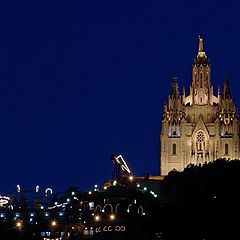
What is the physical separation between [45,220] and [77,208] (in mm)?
10777

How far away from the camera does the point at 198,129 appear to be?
449 feet

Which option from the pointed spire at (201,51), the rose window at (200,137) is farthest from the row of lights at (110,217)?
the pointed spire at (201,51)

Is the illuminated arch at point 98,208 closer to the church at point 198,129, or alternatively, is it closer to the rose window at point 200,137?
the church at point 198,129

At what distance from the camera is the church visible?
13525 cm

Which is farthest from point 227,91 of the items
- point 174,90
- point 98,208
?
point 98,208

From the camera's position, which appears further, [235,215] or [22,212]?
[22,212]

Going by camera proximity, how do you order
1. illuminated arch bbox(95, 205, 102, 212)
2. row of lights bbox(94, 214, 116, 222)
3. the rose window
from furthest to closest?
1. the rose window
2. illuminated arch bbox(95, 205, 102, 212)
3. row of lights bbox(94, 214, 116, 222)

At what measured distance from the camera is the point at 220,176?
265 feet

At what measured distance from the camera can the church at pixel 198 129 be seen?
135m

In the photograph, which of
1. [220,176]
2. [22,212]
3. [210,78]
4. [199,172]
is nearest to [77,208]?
[22,212]

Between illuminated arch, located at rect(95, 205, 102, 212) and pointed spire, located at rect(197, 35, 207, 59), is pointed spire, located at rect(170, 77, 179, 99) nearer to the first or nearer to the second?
pointed spire, located at rect(197, 35, 207, 59)

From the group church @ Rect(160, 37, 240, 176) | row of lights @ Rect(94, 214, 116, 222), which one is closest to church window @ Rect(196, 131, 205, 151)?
church @ Rect(160, 37, 240, 176)

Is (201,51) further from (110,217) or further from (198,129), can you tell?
(110,217)

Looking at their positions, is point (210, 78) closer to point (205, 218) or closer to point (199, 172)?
point (199, 172)
